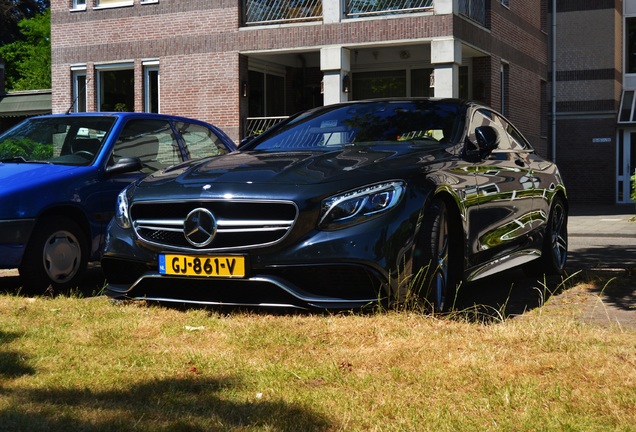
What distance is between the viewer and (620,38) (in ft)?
111

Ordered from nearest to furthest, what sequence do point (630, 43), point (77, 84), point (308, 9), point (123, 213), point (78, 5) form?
point (123, 213), point (308, 9), point (78, 5), point (77, 84), point (630, 43)

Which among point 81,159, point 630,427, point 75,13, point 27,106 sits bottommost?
point 630,427

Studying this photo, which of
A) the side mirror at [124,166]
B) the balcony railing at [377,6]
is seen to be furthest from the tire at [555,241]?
the balcony railing at [377,6]

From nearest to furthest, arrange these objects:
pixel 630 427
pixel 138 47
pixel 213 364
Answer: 1. pixel 630 427
2. pixel 213 364
3. pixel 138 47

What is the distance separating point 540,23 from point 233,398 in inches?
1101

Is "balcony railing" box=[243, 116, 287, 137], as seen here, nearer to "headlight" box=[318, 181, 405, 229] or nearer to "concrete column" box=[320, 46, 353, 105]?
"concrete column" box=[320, 46, 353, 105]

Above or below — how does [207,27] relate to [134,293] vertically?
above

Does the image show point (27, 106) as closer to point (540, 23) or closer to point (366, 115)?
point (540, 23)

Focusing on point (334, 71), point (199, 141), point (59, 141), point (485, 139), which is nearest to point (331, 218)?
point (485, 139)

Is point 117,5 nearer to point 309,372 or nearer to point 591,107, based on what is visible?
point 591,107

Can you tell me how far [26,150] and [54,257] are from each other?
1315 millimetres

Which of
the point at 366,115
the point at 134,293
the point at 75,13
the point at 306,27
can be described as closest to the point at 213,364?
the point at 134,293

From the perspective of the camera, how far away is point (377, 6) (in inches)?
869

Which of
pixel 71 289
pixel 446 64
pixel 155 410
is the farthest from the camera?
pixel 446 64
